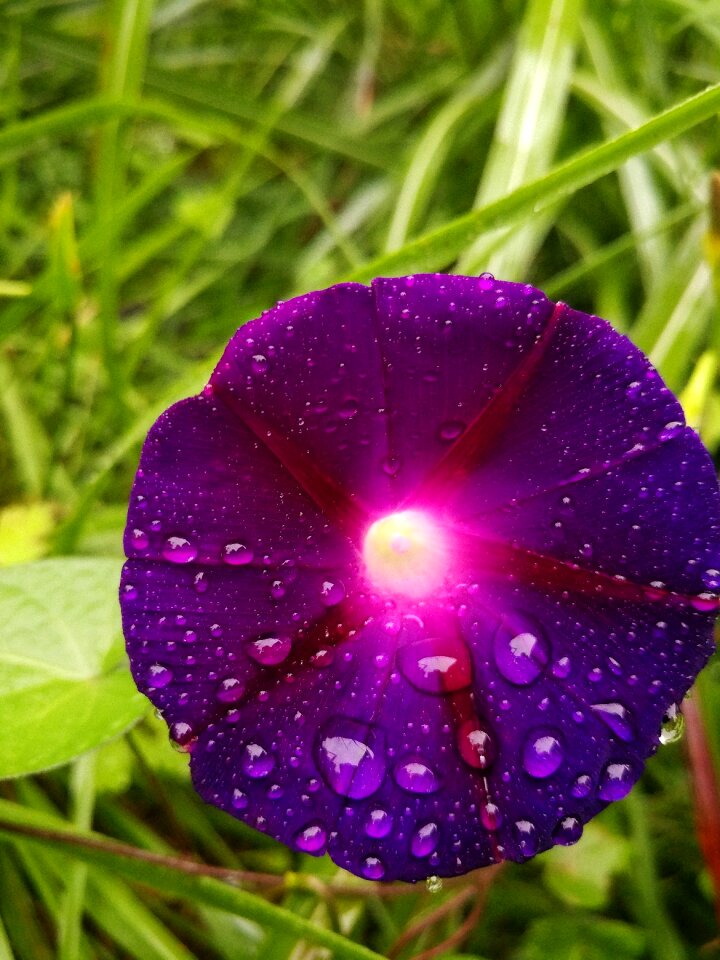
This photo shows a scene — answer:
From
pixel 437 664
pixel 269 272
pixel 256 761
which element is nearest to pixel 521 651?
pixel 437 664

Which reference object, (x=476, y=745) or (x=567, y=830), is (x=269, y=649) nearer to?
(x=476, y=745)

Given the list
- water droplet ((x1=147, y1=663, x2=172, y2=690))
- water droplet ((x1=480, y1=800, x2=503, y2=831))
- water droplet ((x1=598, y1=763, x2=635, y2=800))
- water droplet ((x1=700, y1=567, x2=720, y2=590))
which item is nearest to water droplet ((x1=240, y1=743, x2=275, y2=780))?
water droplet ((x1=147, y1=663, x2=172, y2=690))

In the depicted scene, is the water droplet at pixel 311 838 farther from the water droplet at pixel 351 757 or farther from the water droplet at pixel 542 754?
the water droplet at pixel 542 754

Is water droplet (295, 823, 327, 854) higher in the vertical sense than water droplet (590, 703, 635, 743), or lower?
higher

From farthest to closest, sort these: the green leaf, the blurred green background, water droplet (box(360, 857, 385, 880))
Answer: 1. the blurred green background
2. the green leaf
3. water droplet (box(360, 857, 385, 880))

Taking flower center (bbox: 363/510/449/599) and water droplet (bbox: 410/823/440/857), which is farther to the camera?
flower center (bbox: 363/510/449/599)

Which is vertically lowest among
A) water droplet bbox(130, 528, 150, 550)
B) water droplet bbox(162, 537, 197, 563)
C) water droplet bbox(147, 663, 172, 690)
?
water droplet bbox(147, 663, 172, 690)

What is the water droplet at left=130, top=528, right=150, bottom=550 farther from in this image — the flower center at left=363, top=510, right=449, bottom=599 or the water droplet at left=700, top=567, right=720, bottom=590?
the water droplet at left=700, top=567, right=720, bottom=590

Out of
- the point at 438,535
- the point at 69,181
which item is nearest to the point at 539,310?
the point at 438,535
